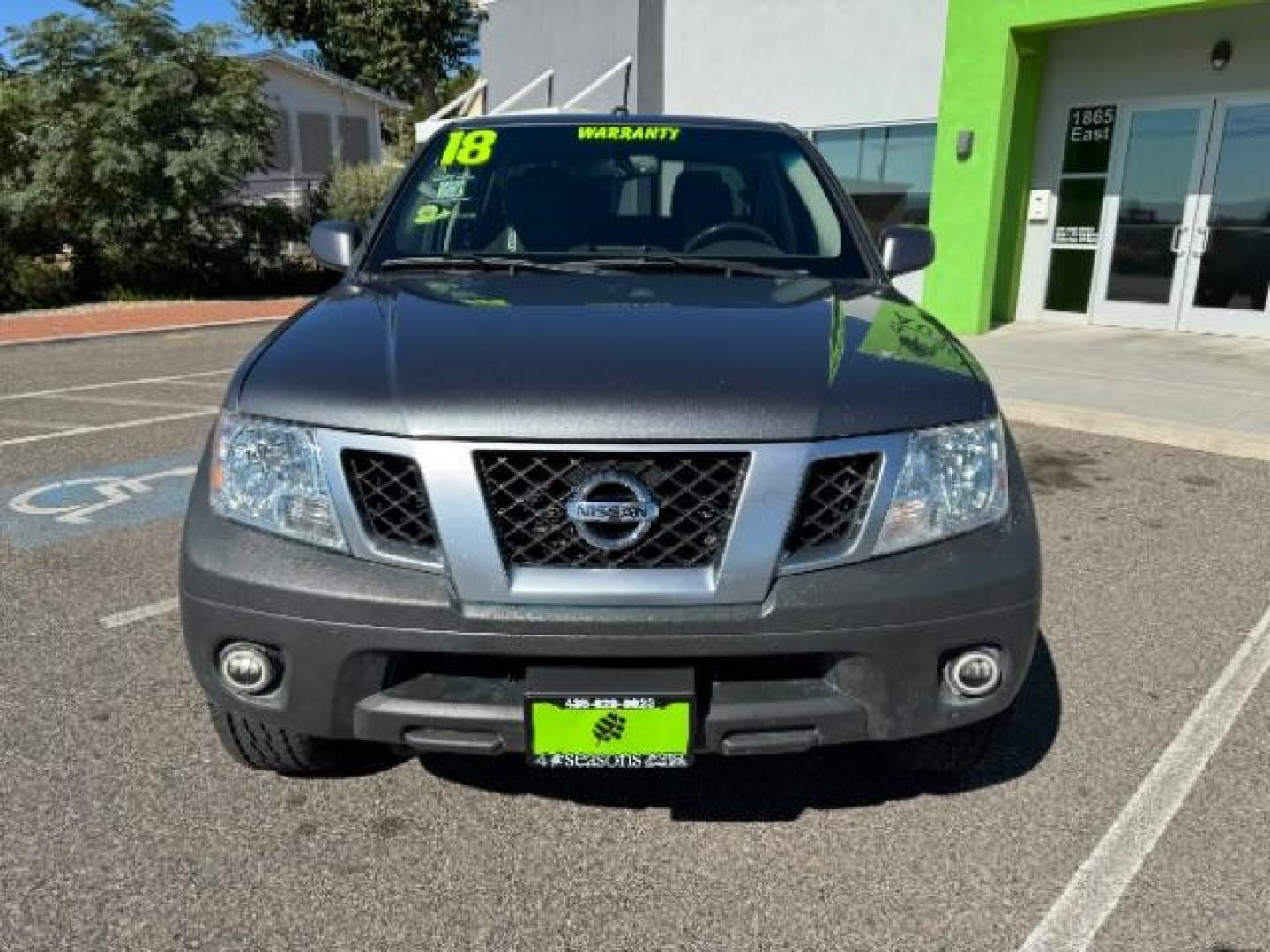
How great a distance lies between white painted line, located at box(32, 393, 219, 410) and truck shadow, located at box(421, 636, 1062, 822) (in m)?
5.84

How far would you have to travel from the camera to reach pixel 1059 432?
21.9 ft

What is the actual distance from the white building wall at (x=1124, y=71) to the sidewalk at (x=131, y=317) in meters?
8.98

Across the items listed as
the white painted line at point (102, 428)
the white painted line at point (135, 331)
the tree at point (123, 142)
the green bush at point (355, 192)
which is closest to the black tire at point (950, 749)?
the white painted line at point (102, 428)

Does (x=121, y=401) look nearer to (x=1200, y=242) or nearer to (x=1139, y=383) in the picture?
(x=1139, y=383)

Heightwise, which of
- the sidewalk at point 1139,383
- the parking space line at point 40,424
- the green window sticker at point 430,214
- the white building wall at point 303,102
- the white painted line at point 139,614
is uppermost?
the white building wall at point 303,102

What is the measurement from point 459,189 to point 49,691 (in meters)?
2.06

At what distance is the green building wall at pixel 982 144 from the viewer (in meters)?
10.2

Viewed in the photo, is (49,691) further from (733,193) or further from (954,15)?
(954,15)

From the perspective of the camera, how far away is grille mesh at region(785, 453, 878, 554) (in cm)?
190

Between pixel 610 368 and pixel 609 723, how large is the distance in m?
0.72

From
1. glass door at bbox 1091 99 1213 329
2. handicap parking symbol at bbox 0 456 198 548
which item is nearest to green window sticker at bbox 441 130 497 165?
handicap parking symbol at bbox 0 456 198 548

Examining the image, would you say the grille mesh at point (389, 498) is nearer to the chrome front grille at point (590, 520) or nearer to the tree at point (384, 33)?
the chrome front grille at point (590, 520)

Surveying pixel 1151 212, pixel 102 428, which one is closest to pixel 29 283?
pixel 102 428

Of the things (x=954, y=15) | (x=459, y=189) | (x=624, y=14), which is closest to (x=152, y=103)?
(x=624, y=14)
